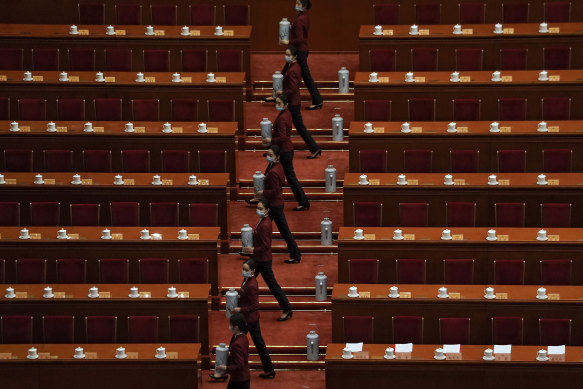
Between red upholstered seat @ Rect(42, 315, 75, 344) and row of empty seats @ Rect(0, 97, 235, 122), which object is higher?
row of empty seats @ Rect(0, 97, 235, 122)

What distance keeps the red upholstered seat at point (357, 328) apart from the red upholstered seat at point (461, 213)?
1625mm

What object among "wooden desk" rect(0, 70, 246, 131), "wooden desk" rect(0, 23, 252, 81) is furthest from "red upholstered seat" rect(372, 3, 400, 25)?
"wooden desk" rect(0, 70, 246, 131)

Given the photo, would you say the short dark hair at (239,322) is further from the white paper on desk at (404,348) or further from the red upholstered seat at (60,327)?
the red upholstered seat at (60,327)

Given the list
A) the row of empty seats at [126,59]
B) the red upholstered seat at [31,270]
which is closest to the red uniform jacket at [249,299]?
the red upholstered seat at [31,270]

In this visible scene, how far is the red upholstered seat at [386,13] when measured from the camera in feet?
49.6

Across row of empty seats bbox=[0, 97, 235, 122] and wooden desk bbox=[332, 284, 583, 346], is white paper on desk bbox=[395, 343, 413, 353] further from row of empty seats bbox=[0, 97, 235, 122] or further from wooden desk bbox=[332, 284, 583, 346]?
row of empty seats bbox=[0, 97, 235, 122]

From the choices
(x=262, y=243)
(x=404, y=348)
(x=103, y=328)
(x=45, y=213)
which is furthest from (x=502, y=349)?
(x=45, y=213)

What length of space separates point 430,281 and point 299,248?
51.0 inches

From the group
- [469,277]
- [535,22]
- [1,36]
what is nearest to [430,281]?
[469,277]

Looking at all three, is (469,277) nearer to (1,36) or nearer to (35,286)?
(35,286)

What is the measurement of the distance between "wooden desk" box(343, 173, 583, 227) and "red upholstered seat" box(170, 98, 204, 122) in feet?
5.84

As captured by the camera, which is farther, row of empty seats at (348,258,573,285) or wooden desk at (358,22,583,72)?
wooden desk at (358,22,583,72)

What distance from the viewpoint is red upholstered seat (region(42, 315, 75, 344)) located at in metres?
11.9

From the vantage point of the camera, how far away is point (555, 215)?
1307 cm
